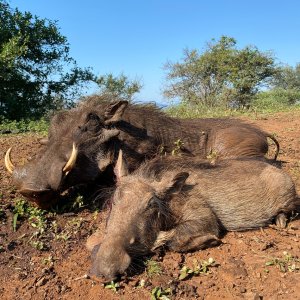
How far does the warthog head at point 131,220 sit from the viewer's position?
2654mm

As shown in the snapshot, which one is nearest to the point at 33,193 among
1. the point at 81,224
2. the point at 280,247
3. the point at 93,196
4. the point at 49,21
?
the point at 81,224

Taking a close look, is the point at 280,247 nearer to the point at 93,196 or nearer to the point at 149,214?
the point at 149,214

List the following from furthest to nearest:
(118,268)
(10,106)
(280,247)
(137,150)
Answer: (10,106) → (137,150) → (280,247) → (118,268)

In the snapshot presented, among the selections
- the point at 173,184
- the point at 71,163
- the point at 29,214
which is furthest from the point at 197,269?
the point at 29,214

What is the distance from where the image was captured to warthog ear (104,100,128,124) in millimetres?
4301

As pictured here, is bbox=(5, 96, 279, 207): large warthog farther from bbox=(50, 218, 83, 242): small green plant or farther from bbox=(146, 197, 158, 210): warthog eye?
bbox=(146, 197, 158, 210): warthog eye

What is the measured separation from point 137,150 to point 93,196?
65 centimetres

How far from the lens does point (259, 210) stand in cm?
360

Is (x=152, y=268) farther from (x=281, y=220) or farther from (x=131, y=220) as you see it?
(x=281, y=220)

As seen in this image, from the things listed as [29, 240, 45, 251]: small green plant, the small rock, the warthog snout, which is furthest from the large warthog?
the warthog snout

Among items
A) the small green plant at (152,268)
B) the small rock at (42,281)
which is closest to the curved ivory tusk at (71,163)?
the small rock at (42,281)

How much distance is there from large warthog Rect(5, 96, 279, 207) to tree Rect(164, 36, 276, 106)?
13.9m

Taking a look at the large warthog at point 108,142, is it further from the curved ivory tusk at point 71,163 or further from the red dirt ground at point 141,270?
the red dirt ground at point 141,270

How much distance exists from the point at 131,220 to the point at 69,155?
3.80ft
